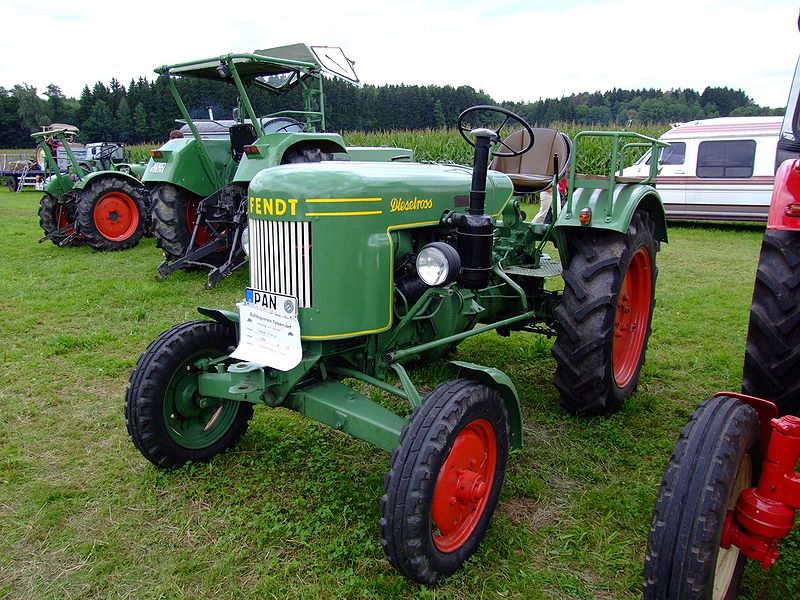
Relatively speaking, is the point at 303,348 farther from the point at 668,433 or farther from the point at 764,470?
the point at 668,433

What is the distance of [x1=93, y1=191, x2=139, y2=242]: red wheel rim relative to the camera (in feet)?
28.9

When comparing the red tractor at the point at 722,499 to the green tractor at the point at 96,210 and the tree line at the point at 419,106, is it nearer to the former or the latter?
the tree line at the point at 419,106

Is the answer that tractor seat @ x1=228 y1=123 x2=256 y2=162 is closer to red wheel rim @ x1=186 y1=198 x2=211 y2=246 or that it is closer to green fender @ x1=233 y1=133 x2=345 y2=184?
green fender @ x1=233 y1=133 x2=345 y2=184

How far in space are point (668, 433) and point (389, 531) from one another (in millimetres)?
2023

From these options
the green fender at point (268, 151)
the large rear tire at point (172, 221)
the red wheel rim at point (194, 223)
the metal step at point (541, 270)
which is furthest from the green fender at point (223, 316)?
the red wheel rim at point (194, 223)

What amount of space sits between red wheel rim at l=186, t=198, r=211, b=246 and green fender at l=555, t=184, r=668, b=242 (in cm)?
515

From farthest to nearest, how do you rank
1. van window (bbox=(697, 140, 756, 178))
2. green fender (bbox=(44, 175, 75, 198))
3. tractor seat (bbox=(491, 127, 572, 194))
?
1. van window (bbox=(697, 140, 756, 178))
2. green fender (bbox=(44, 175, 75, 198))
3. tractor seat (bbox=(491, 127, 572, 194))

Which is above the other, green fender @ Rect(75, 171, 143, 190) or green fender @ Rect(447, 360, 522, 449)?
green fender @ Rect(75, 171, 143, 190)

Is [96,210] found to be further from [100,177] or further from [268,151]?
[268,151]

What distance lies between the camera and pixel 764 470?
5.62 feet

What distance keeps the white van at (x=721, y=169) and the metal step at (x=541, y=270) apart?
8.04m

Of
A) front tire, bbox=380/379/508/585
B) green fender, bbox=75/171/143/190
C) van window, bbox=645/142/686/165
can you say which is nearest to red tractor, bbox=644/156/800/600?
front tire, bbox=380/379/508/585

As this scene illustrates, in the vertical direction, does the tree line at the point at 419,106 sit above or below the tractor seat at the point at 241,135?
above

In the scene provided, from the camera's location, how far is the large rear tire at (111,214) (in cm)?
859
